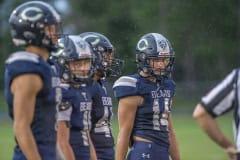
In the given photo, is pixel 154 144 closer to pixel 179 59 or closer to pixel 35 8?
pixel 35 8

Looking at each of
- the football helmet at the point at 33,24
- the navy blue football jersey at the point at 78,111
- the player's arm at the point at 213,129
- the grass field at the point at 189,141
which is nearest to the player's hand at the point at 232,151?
the player's arm at the point at 213,129

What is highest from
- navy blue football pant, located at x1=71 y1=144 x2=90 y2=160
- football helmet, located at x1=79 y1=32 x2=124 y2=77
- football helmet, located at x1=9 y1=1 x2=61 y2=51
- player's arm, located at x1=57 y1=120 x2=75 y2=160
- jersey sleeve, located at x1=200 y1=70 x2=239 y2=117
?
football helmet, located at x1=9 y1=1 x2=61 y2=51

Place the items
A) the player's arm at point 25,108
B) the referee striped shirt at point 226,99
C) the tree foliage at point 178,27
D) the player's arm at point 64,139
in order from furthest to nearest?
the tree foliage at point 178,27 → the player's arm at point 64,139 → the player's arm at point 25,108 → the referee striped shirt at point 226,99

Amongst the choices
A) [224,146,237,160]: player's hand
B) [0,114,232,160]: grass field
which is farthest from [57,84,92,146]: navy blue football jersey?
[0,114,232,160]: grass field

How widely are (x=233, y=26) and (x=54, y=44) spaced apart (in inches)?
708

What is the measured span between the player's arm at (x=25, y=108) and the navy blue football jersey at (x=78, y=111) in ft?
2.54

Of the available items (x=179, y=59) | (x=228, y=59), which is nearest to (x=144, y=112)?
(x=179, y=59)

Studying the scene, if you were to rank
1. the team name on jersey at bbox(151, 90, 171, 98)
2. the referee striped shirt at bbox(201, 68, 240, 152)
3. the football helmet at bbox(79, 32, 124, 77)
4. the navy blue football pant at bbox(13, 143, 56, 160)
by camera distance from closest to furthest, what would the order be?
the referee striped shirt at bbox(201, 68, 240, 152)
the navy blue football pant at bbox(13, 143, 56, 160)
the team name on jersey at bbox(151, 90, 171, 98)
the football helmet at bbox(79, 32, 124, 77)

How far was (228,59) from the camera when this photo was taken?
26141 millimetres

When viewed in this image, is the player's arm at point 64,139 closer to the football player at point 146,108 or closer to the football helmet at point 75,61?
the football helmet at point 75,61

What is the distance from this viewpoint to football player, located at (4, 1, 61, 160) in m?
4.86

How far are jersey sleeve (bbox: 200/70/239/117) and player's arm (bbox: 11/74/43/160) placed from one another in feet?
3.14

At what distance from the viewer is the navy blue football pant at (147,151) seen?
629cm

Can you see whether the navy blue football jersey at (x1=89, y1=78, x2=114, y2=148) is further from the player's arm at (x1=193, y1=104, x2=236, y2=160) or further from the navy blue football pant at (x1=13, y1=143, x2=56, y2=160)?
the player's arm at (x1=193, y1=104, x2=236, y2=160)
